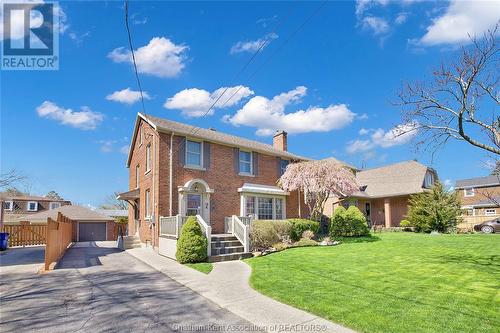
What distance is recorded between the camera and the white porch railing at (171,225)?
1326 centimetres

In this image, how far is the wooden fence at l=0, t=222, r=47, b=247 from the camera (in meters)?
22.8

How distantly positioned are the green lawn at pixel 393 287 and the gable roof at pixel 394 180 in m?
16.3

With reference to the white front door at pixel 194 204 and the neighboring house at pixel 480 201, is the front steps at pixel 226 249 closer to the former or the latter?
the white front door at pixel 194 204

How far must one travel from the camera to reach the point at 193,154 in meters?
17.0

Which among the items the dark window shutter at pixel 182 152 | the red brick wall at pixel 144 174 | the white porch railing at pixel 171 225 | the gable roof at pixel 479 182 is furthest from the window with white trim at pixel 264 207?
the gable roof at pixel 479 182

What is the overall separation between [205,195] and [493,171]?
Result: 12.4 meters

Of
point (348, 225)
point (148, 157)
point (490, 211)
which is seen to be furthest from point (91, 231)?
point (490, 211)

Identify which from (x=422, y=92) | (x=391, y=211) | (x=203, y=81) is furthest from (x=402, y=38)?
(x=391, y=211)

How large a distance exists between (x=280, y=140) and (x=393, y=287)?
1875cm

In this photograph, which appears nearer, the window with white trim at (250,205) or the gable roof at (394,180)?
the window with white trim at (250,205)

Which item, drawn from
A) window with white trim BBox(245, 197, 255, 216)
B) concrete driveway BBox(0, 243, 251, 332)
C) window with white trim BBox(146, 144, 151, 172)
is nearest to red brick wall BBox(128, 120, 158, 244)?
window with white trim BBox(146, 144, 151, 172)

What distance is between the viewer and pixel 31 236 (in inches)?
930

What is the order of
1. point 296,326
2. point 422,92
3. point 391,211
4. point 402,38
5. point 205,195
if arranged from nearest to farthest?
1. point 296,326
2. point 422,92
3. point 402,38
4. point 205,195
5. point 391,211

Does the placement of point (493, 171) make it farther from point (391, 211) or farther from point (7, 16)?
point (391, 211)
